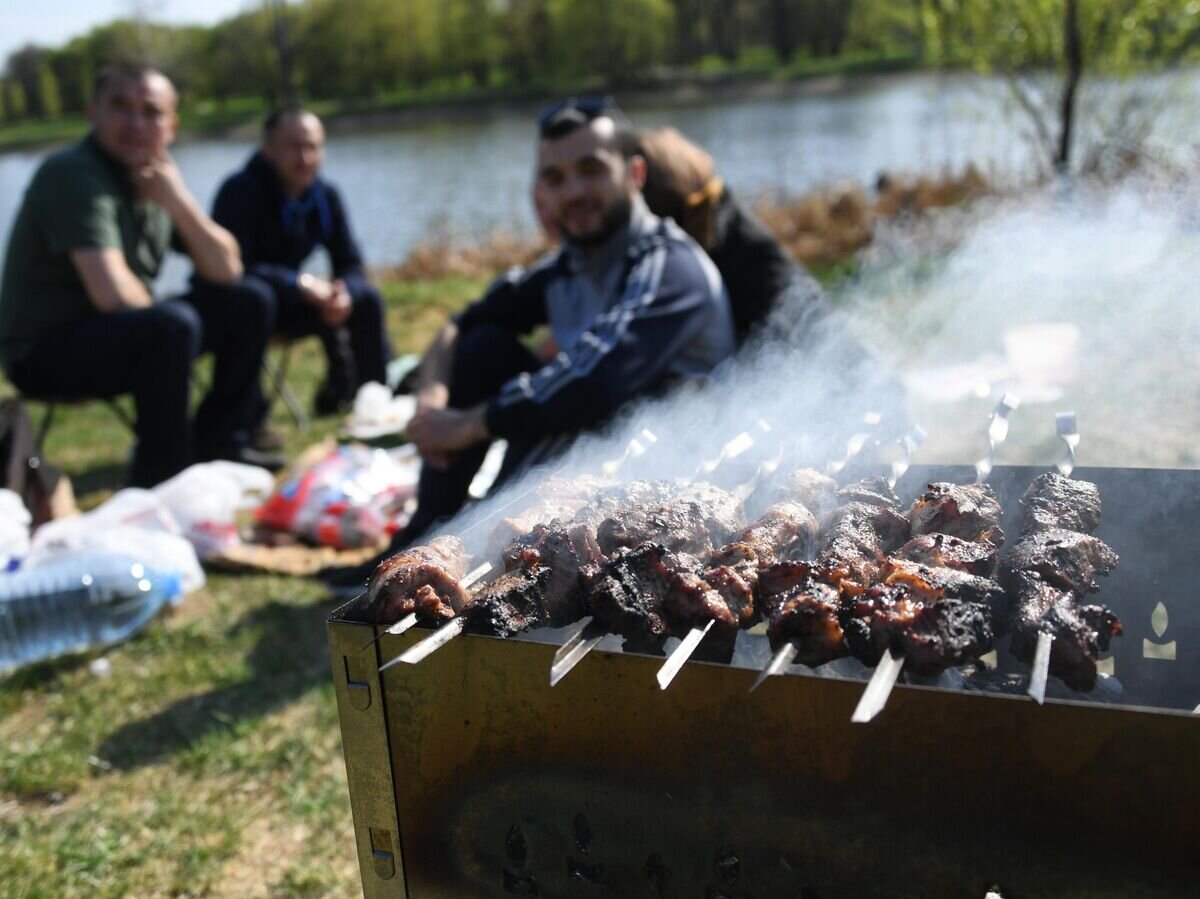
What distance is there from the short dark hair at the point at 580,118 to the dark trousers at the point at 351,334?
3.19m

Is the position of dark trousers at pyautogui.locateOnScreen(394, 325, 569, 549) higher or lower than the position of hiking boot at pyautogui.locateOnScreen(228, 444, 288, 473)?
higher

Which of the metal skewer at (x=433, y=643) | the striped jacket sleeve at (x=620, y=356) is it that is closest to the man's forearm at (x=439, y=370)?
the striped jacket sleeve at (x=620, y=356)

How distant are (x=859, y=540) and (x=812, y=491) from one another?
13.6 inches

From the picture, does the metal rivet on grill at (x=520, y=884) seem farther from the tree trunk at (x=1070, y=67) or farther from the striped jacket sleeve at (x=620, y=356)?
the tree trunk at (x=1070, y=67)

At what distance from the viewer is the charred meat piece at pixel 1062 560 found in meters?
1.89

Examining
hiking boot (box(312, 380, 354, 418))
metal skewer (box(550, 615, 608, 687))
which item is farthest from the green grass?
hiking boot (box(312, 380, 354, 418))

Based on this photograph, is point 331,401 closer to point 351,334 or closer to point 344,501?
point 351,334

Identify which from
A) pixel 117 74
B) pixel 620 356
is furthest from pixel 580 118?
pixel 117 74

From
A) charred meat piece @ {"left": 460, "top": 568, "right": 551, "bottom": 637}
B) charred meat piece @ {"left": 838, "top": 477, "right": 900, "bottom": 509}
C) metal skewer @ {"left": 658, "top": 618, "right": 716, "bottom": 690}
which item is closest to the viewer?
metal skewer @ {"left": 658, "top": 618, "right": 716, "bottom": 690}

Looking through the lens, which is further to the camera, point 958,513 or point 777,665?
point 958,513

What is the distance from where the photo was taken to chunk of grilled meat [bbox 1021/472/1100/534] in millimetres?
2096

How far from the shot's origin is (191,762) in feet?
10.8

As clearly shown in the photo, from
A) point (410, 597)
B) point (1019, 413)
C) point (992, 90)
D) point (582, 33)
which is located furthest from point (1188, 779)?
point (582, 33)

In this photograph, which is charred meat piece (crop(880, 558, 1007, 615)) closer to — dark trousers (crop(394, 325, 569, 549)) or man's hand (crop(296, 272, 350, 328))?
dark trousers (crop(394, 325, 569, 549))
